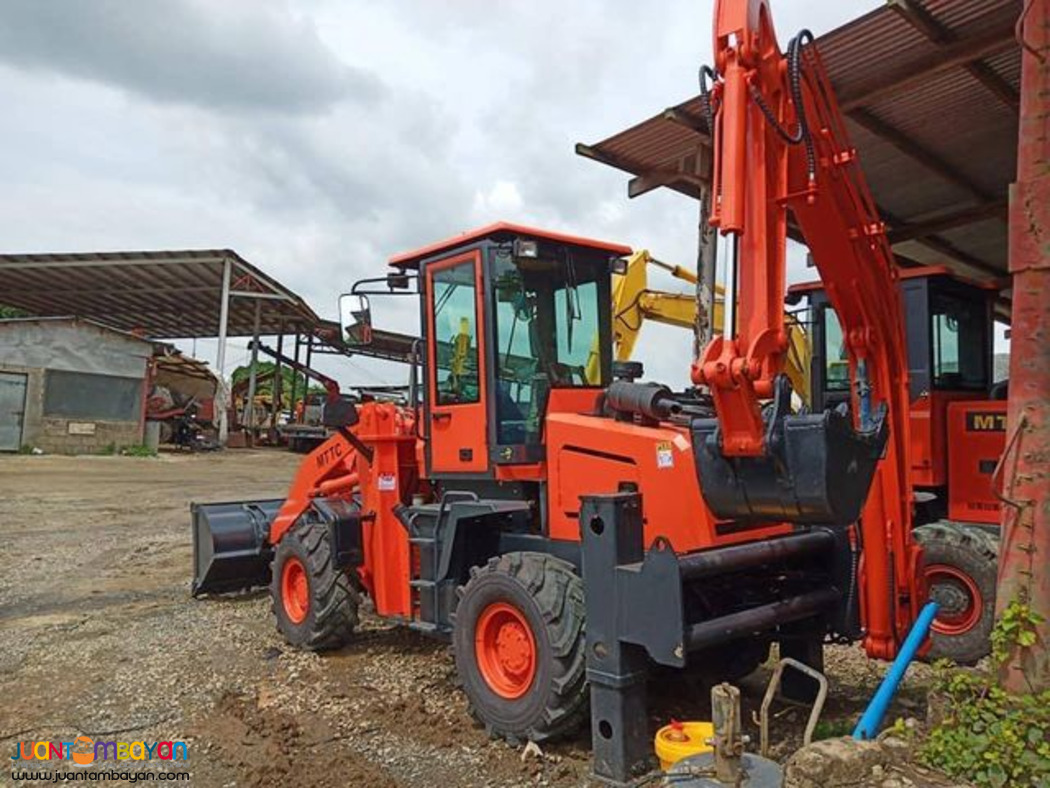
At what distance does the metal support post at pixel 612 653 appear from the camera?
362 cm

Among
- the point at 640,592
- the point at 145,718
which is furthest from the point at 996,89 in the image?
the point at 145,718

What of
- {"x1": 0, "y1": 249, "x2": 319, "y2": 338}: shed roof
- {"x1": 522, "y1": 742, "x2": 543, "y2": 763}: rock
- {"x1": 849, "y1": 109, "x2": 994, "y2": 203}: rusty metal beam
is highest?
{"x1": 0, "y1": 249, "x2": 319, "y2": 338}: shed roof

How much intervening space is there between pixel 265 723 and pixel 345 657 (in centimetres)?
131

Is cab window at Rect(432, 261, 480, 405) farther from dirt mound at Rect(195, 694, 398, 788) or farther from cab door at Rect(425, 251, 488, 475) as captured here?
dirt mound at Rect(195, 694, 398, 788)

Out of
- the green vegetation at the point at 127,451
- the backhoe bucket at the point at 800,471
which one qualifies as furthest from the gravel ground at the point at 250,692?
the green vegetation at the point at 127,451

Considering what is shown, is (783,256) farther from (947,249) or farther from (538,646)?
(947,249)

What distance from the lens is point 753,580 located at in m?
4.51

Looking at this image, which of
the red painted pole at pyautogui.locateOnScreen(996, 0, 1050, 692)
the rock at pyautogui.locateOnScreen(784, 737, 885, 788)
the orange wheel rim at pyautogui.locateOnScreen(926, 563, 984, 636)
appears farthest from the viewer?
the orange wheel rim at pyautogui.locateOnScreen(926, 563, 984, 636)

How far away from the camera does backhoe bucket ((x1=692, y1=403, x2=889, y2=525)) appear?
11.4 feet

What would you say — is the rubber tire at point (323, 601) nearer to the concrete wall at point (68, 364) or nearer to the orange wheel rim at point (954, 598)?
the orange wheel rim at point (954, 598)

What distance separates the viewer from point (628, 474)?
13.8 ft

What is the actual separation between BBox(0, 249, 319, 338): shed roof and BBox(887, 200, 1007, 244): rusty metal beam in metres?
18.0

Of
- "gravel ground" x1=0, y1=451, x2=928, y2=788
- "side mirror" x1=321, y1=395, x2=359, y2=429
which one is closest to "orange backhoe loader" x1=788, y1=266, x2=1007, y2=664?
"gravel ground" x1=0, y1=451, x2=928, y2=788

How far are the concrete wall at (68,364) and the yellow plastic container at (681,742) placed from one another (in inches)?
797
